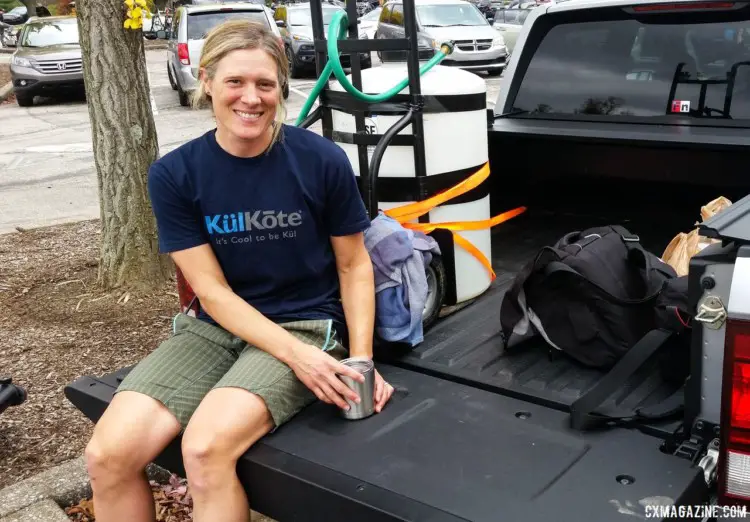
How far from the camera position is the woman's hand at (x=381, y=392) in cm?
222

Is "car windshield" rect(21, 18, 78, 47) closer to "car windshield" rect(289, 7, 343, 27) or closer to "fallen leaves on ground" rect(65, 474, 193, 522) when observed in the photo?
"car windshield" rect(289, 7, 343, 27)

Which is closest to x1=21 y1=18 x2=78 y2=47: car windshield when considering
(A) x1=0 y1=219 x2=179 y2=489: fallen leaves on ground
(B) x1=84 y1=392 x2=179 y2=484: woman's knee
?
(A) x1=0 y1=219 x2=179 y2=489: fallen leaves on ground

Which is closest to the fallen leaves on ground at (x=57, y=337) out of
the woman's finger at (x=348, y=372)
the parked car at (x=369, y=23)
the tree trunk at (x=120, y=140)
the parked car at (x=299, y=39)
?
the tree trunk at (x=120, y=140)

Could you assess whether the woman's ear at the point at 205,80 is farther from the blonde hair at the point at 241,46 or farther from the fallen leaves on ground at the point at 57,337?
the fallen leaves on ground at the point at 57,337

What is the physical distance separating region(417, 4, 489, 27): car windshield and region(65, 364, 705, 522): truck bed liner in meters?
16.3

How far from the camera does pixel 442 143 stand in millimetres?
3016

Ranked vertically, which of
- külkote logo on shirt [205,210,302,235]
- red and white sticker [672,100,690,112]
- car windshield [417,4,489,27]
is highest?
red and white sticker [672,100,690,112]

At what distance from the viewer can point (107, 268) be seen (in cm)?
502

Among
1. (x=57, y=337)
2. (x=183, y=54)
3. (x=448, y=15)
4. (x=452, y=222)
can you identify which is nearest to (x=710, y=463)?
(x=452, y=222)

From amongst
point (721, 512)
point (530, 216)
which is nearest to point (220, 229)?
point (721, 512)

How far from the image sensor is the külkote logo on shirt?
2.38m

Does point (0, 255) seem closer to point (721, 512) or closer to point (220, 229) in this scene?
point (220, 229)

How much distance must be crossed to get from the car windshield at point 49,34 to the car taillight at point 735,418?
56.7ft

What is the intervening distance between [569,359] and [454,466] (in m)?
0.77
